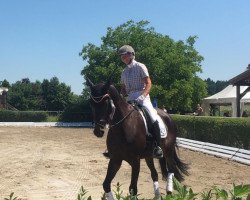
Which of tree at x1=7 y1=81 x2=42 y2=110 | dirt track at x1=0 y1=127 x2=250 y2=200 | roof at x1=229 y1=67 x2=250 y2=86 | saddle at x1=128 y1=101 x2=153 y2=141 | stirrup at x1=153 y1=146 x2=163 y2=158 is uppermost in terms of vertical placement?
tree at x1=7 y1=81 x2=42 y2=110

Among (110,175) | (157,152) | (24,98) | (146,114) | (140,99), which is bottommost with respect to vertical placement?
(110,175)

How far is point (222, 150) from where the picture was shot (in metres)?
16.5

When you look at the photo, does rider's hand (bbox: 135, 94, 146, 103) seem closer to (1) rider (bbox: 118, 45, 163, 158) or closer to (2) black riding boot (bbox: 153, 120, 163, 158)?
(1) rider (bbox: 118, 45, 163, 158)

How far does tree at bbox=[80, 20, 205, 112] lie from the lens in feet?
133

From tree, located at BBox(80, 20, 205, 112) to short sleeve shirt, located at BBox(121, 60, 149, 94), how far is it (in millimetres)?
32418

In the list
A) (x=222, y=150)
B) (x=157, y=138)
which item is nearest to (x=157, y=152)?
(x=157, y=138)

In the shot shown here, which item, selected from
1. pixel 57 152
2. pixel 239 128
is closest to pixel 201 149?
pixel 239 128

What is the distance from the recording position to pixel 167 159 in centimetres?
830

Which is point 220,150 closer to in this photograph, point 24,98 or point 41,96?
point 24,98

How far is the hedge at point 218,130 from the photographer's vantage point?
16.6 metres

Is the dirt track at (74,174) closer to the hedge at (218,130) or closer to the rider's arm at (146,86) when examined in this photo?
the hedge at (218,130)

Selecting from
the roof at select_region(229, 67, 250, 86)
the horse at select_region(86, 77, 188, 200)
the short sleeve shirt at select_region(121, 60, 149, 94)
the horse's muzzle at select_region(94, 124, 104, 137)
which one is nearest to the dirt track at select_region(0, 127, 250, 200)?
the horse at select_region(86, 77, 188, 200)

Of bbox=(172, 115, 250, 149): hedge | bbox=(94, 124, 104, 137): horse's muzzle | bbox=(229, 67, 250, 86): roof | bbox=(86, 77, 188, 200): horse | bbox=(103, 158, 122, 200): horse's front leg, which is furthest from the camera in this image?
bbox=(229, 67, 250, 86): roof

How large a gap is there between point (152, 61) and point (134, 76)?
1312 inches
